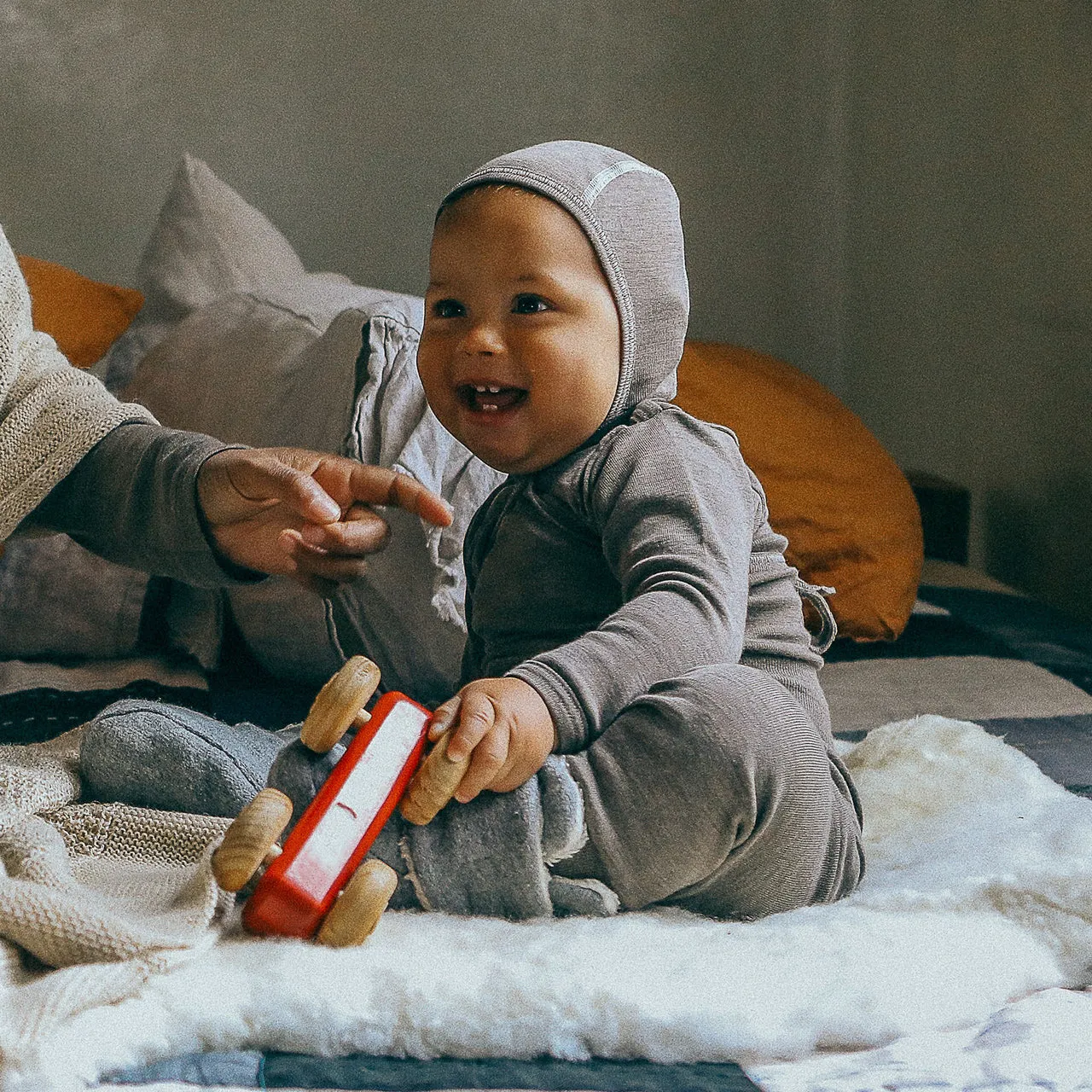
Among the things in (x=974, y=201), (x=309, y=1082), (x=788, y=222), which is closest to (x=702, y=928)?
(x=309, y=1082)

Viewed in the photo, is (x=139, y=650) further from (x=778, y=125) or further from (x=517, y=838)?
(x=778, y=125)

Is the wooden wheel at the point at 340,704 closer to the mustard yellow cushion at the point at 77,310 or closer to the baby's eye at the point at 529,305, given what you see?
the baby's eye at the point at 529,305

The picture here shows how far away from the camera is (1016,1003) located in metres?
0.67

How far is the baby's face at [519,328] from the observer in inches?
33.8

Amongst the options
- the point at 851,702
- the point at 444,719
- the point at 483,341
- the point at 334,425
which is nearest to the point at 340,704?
the point at 444,719

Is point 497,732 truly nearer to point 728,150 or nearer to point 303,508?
point 303,508

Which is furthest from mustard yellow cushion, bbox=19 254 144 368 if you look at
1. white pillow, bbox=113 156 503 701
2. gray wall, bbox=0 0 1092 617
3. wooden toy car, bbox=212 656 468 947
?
wooden toy car, bbox=212 656 468 947

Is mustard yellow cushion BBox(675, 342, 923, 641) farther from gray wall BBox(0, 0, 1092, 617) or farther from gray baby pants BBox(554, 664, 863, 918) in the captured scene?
gray baby pants BBox(554, 664, 863, 918)

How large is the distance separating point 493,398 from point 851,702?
0.64 metres

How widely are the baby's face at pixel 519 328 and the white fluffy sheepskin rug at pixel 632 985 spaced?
33 cm

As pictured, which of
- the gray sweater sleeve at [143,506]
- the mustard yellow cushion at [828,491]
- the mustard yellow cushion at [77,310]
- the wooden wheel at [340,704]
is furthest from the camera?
the mustard yellow cushion at [77,310]

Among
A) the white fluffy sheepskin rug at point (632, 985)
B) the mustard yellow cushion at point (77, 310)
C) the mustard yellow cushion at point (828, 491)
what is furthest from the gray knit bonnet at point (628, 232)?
the mustard yellow cushion at point (77, 310)

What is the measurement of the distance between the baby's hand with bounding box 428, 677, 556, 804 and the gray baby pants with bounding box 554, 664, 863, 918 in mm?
43

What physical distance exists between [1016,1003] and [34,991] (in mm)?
491
